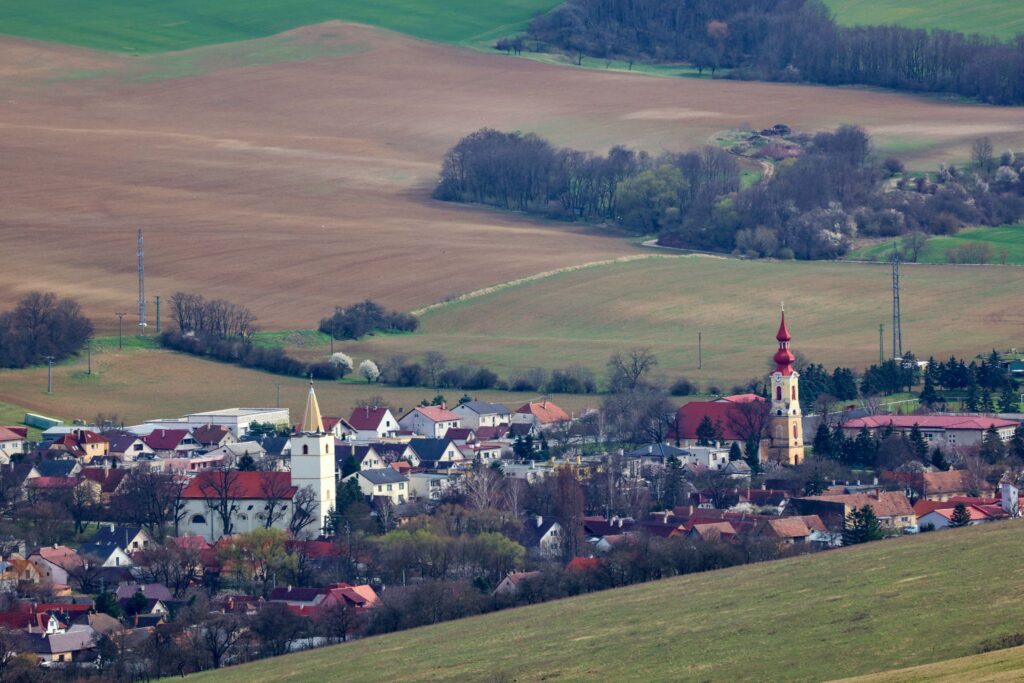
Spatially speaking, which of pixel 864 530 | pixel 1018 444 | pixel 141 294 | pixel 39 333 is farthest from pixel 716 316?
pixel 864 530

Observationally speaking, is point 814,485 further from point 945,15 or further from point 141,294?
point 945,15

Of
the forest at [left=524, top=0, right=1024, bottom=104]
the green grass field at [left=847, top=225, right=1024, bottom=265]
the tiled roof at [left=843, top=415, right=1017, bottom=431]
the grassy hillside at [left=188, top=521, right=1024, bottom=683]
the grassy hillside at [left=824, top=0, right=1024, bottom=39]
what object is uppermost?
the grassy hillside at [left=824, top=0, right=1024, bottom=39]

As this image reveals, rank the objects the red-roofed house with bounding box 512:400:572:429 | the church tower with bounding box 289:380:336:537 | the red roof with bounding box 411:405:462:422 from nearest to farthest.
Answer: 1. the church tower with bounding box 289:380:336:537
2. the red-roofed house with bounding box 512:400:572:429
3. the red roof with bounding box 411:405:462:422

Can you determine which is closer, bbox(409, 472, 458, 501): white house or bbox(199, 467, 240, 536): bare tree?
bbox(199, 467, 240, 536): bare tree

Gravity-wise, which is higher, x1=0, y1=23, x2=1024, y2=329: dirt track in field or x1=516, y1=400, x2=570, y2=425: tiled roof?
x1=0, y1=23, x2=1024, y2=329: dirt track in field

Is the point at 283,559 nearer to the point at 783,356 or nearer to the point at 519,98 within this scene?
the point at 783,356

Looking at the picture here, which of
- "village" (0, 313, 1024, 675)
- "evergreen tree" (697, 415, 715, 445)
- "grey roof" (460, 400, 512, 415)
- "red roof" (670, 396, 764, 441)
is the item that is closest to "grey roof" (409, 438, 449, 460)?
"village" (0, 313, 1024, 675)

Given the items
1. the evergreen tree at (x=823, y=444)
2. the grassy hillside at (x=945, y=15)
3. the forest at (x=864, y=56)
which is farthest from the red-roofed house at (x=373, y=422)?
the grassy hillside at (x=945, y=15)

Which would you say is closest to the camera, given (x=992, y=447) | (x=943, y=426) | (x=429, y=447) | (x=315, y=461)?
(x=315, y=461)

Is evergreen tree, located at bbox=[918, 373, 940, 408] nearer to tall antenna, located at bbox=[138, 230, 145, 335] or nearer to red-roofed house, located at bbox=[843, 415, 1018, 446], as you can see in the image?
red-roofed house, located at bbox=[843, 415, 1018, 446]
